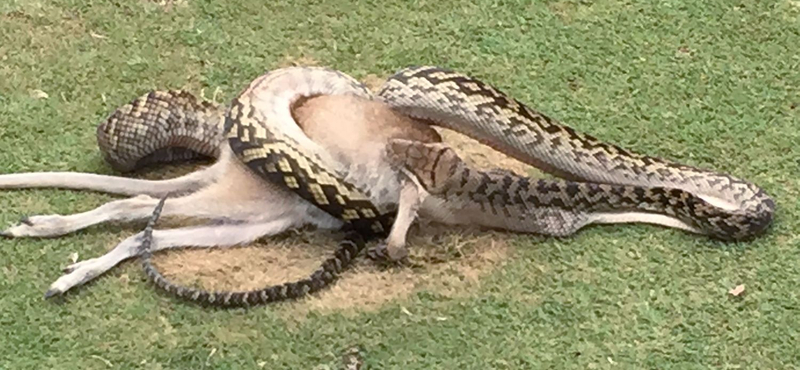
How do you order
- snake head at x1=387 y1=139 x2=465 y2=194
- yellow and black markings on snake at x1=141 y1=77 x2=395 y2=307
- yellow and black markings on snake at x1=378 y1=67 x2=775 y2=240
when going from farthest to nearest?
1. yellow and black markings on snake at x1=378 y1=67 x2=775 y2=240
2. snake head at x1=387 y1=139 x2=465 y2=194
3. yellow and black markings on snake at x1=141 y1=77 x2=395 y2=307

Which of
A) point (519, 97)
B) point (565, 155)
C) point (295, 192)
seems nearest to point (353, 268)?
point (295, 192)

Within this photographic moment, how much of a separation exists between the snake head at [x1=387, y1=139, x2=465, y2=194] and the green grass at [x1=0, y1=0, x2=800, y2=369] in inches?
10.1

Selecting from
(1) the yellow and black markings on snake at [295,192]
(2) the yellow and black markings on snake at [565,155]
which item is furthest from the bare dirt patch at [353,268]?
(2) the yellow and black markings on snake at [565,155]

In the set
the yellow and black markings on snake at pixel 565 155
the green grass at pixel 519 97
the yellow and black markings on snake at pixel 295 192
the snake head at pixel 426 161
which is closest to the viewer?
the green grass at pixel 519 97

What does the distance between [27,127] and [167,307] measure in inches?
33.9

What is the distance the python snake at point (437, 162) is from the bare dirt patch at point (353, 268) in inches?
2.0

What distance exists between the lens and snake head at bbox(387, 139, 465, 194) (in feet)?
8.54

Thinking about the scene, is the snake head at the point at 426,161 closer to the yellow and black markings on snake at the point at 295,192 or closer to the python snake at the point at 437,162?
the python snake at the point at 437,162

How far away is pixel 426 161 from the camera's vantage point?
2.60 metres

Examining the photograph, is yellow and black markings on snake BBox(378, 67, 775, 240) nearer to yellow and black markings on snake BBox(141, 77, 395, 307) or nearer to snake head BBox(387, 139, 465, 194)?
snake head BBox(387, 139, 465, 194)

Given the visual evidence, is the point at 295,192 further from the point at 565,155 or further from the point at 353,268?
the point at 565,155

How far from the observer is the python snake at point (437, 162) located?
2.58m

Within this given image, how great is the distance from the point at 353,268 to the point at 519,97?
88cm

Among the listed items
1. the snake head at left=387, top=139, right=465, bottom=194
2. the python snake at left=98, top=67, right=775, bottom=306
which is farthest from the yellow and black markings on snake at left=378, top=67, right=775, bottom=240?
the snake head at left=387, top=139, right=465, bottom=194
